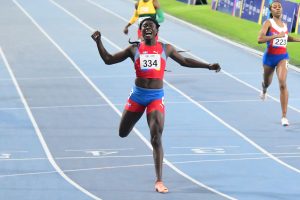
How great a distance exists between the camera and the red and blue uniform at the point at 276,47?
16531 mm

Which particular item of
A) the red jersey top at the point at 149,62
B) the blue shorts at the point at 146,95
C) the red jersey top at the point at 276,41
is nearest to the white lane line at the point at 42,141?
the blue shorts at the point at 146,95

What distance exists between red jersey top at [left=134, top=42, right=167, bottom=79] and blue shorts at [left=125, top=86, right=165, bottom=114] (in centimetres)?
18

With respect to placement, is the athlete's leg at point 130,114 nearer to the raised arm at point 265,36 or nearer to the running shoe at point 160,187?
the running shoe at point 160,187

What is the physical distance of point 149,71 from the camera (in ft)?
39.4

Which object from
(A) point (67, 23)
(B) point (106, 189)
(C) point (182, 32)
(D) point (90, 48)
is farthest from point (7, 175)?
(A) point (67, 23)

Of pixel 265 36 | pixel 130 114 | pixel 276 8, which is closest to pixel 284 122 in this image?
pixel 265 36

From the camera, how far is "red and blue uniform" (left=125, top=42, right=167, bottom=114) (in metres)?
12.0

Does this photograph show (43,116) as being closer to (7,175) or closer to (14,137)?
(14,137)

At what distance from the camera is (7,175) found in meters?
12.9

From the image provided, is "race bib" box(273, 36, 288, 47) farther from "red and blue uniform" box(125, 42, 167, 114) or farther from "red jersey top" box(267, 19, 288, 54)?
"red and blue uniform" box(125, 42, 167, 114)

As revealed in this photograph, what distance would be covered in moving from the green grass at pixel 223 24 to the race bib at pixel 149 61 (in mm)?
12292

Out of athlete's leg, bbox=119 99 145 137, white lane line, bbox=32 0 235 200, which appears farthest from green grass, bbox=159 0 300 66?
A: athlete's leg, bbox=119 99 145 137

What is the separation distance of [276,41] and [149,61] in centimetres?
514

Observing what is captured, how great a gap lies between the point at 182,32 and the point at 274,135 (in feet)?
47.8
